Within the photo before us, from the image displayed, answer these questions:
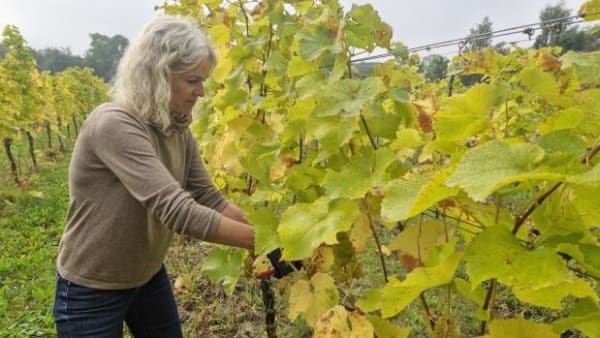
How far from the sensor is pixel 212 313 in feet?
11.7

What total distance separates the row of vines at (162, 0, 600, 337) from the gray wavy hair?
0.28 metres

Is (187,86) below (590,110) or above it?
below

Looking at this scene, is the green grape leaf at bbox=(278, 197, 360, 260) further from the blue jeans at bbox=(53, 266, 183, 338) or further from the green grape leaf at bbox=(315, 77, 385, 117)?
the blue jeans at bbox=(53, 266, 183, 338)

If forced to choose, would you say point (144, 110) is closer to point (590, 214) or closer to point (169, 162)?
point (169, 162)

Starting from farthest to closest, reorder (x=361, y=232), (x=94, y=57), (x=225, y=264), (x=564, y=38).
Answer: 1. (x=94, y=57)
2. (x=564, y=38)
3. (x=225, y=264)
4. (x=361, y=232)

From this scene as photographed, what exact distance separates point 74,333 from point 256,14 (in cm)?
137

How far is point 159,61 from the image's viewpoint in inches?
63.1

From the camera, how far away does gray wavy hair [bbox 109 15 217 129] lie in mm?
1596

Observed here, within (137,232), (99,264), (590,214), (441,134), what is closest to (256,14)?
(137,232)

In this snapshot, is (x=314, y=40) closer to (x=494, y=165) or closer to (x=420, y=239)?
(x=420, y=239)

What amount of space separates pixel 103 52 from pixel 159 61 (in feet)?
298

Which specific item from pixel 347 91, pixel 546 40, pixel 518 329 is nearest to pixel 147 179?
pixel 347 91

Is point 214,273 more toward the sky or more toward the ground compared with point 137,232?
more toward the ground

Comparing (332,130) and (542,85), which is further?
(332,130)
